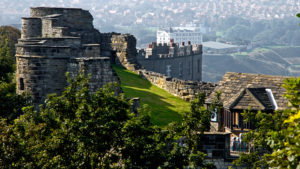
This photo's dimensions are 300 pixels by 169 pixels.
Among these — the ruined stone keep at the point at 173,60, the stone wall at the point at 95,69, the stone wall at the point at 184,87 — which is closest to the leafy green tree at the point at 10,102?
the stone wall at the point at 95,69

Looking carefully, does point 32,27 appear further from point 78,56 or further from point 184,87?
point 78,56

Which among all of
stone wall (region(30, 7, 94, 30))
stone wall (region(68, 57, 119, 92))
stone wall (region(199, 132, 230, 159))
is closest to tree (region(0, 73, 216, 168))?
stone wall (region(199, 132, 230, 159))

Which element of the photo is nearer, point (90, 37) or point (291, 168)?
point (291, 168)

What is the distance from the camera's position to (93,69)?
24.4 metres

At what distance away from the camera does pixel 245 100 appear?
28.5m

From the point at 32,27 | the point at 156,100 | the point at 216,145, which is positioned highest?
the point at 32,27

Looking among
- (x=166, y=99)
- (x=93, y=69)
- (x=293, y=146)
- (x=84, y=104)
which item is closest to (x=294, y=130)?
(x=293, y=146)

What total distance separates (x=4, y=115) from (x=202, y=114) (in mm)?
10864

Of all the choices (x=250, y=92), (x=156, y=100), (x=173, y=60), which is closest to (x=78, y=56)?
(x=156, y=100)

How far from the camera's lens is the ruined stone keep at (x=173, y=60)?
7219 cm

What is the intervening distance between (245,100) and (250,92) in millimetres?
604

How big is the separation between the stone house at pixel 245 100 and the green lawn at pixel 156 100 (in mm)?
2554

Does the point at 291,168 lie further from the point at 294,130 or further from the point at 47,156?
the point at 47,156

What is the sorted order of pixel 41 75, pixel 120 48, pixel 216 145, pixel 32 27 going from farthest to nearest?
pixel 120 48 → pixel 32 27 → pixel 41 75 → pixel 216 145
